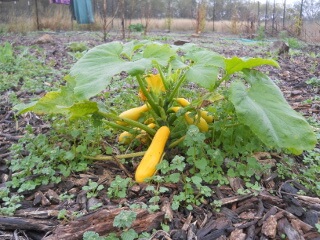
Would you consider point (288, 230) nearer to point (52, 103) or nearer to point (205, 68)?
point (205, 68)

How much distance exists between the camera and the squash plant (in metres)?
1.47

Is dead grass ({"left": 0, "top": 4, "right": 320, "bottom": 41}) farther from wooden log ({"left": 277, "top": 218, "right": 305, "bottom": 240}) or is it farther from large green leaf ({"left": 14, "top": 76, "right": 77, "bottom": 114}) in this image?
wooden log ({"left": 277, "top": 218, "right": 305, "bottom": 240})

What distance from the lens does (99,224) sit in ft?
4.34

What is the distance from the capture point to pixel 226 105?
1.79 meters

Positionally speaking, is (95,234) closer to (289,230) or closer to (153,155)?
(153,155)

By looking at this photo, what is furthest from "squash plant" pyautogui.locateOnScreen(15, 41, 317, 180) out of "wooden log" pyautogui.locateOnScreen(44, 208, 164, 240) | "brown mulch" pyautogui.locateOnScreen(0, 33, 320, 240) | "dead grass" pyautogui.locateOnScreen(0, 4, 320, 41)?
"dead grass" pyautogui.locateOnScreen(0, 4, 320, 41)

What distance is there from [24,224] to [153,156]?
Answer: 0.61 m

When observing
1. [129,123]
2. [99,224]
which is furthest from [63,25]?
[99,224]

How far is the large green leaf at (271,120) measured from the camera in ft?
4.79

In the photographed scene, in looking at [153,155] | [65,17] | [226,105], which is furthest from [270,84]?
[65,17]

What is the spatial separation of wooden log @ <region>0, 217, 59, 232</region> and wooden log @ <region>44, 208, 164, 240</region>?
0.09m

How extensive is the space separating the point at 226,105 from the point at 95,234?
90cm

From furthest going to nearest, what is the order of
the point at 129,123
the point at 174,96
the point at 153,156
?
the point at 174,96, the point at 129,123, the point at 153,156

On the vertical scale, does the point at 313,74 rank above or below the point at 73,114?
below
